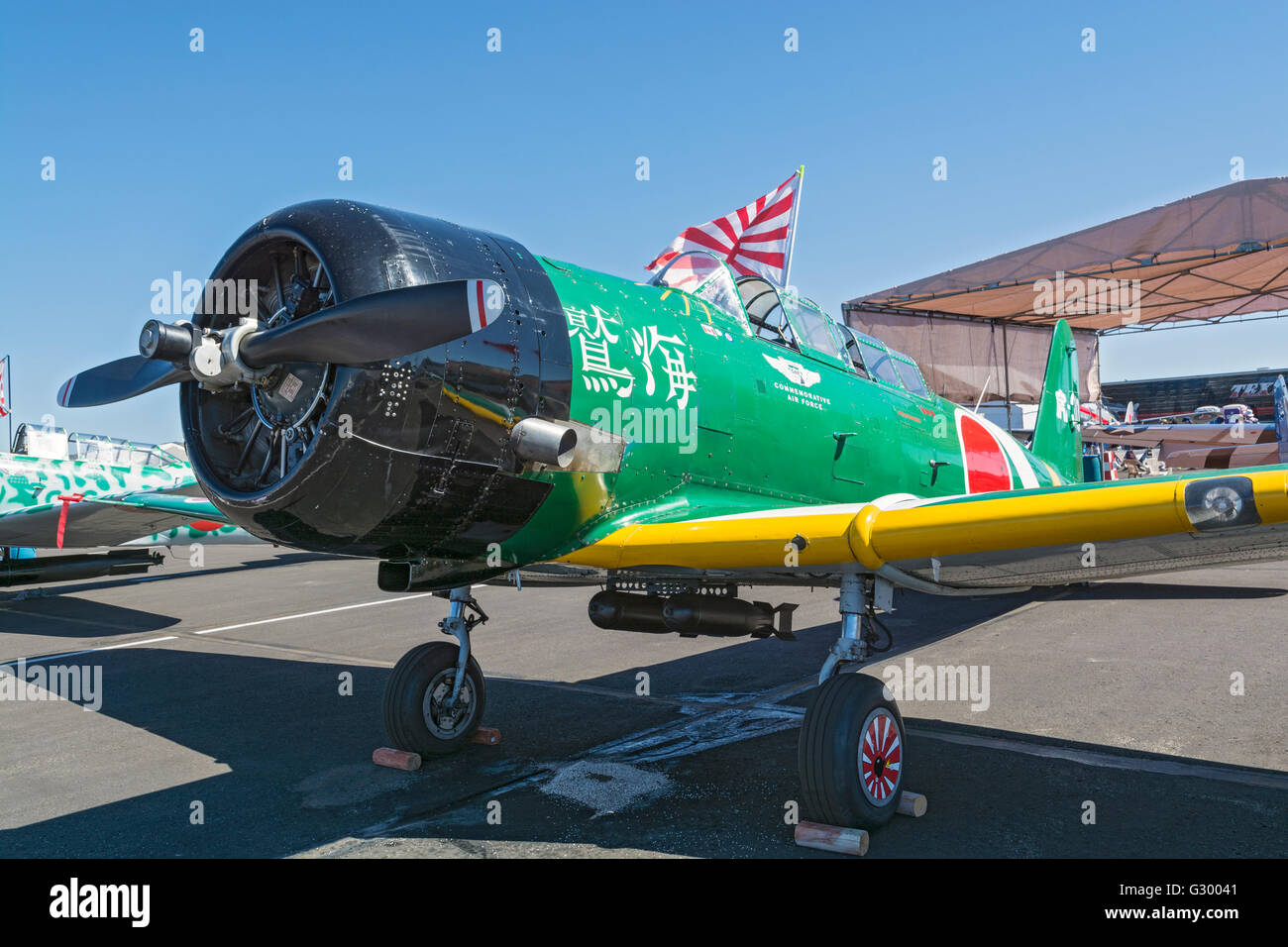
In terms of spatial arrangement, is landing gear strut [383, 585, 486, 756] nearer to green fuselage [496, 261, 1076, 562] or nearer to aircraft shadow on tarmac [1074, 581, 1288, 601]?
green fuselage [496, 261, 1076, 562]

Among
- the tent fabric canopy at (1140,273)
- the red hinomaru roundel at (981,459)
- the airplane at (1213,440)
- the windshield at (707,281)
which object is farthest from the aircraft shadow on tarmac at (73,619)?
the airplane at (1213,440)

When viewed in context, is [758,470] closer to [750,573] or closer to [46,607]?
[750,573]

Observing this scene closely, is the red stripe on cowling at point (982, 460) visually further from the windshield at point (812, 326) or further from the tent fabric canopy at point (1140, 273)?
the tent fabric canopy at point (1140, 273)

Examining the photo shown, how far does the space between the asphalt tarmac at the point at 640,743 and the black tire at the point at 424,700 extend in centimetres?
15

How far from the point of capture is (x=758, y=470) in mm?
4836

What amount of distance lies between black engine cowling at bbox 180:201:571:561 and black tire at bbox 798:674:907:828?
1602 mm

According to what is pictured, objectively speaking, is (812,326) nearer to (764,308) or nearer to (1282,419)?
(764,308)

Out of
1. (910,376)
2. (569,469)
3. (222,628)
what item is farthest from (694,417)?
(222,628)

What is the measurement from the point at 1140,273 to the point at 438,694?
94.0ft

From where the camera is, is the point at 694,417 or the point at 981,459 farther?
the point at 981,459

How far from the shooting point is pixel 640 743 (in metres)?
5.25

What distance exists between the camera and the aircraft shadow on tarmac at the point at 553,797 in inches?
147

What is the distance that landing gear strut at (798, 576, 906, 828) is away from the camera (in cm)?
375
